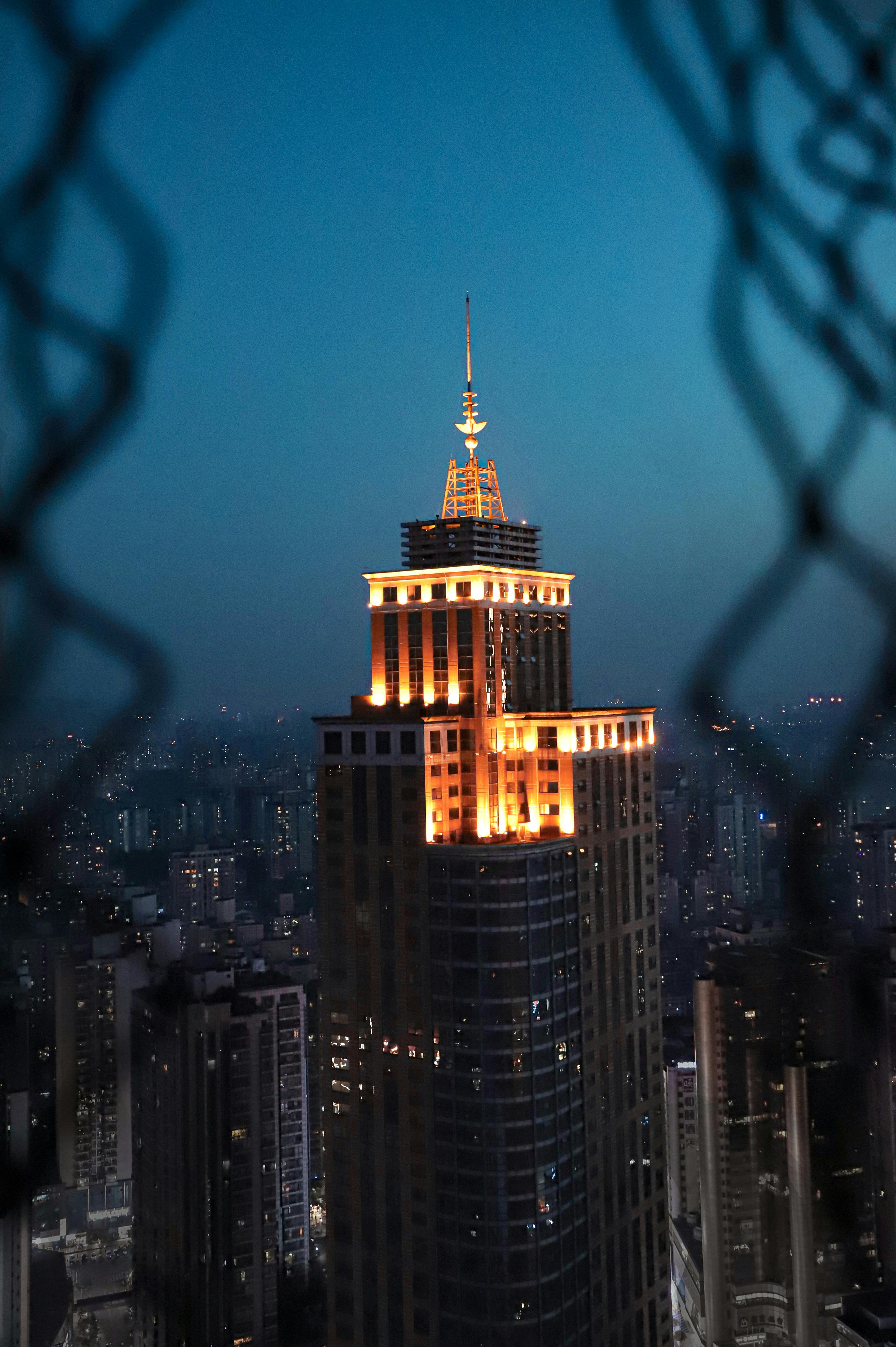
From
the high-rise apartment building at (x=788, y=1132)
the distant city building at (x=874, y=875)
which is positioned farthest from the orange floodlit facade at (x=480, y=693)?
the distant city building at (x=874, y=875)

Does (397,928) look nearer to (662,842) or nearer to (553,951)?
(553,951)

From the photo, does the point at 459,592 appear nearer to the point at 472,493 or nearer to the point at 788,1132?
the point at 472,493

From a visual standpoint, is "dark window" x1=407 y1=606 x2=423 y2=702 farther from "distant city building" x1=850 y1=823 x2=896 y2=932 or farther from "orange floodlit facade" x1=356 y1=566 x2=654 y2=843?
"distant city building" x1=850 y1=823 x2=896 y2=932

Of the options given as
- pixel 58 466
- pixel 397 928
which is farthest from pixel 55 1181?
pixel 397 928

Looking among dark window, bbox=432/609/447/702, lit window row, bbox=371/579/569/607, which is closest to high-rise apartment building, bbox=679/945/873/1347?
dark window, bbox=432/609/447/702

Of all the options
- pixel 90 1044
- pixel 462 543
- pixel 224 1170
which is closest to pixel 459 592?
pixel 462 543

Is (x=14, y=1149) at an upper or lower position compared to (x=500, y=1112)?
upper
